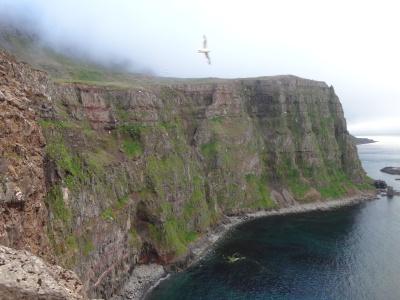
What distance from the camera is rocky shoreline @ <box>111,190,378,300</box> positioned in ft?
233

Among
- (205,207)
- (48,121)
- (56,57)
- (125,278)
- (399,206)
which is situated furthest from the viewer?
(56,57)

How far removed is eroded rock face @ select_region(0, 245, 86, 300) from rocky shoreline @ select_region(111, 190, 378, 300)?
5359cm

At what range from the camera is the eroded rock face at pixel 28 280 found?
17.0 m

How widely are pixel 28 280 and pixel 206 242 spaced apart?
83.2m

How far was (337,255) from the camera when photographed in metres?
90.2

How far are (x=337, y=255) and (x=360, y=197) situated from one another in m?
77.6

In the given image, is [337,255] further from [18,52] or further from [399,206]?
[18,52]

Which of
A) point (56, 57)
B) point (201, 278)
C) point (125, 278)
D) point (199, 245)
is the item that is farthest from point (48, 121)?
point (56, 57)

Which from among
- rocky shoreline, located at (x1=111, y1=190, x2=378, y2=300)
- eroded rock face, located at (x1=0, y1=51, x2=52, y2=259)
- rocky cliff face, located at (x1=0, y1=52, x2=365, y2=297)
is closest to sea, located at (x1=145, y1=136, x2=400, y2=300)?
rocky shoreline, located at (x1=111, y1=190, x2=378, y2=300)

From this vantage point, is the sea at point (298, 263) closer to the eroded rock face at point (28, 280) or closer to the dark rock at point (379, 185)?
the eroded rock face at point (28, 280)

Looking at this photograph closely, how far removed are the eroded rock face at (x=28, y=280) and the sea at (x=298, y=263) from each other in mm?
54658

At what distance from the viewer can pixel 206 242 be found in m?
97.6

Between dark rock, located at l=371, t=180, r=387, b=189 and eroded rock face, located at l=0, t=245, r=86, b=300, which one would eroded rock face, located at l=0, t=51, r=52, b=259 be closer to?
eroded rock face, located at l=0, t=245, r=86, b=300

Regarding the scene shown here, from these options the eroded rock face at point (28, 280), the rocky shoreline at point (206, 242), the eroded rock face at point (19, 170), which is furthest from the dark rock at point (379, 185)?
the eroded rock face at point (28, 280)
